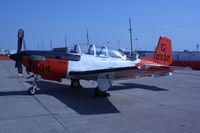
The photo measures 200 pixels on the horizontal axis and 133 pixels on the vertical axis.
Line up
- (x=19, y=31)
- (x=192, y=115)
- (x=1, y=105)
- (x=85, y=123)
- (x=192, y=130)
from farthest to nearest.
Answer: (x=19, y=31) < (x=1, y=105) < (x=192, y=115) < (x=85, y=123) < (x=192, y=130)

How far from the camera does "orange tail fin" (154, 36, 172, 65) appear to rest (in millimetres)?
12883

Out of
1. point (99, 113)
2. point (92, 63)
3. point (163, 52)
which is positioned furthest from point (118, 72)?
point (163, 52)

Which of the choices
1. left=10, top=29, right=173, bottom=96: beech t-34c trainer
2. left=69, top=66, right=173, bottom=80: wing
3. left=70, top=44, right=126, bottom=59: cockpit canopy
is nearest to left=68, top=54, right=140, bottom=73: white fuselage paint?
left=10, top=29, right=173, bottom=96: beech t-34c trainer

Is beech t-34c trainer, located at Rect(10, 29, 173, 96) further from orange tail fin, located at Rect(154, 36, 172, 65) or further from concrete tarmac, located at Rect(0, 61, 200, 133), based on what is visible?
orange tail fin, located at Rect(154, 36, 172, 65)

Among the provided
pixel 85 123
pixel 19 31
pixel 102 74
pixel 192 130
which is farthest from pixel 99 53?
pixel 192 130

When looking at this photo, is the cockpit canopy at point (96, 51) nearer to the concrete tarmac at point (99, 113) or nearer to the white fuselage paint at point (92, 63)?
the white fuselage paint at point (92, 63)

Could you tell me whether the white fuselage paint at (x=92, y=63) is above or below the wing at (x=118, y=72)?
above

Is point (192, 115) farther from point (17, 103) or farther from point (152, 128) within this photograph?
point (17, 103)

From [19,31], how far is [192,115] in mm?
7621

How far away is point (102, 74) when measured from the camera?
9125 millimetres

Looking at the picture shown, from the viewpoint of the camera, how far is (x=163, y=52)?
12.9m

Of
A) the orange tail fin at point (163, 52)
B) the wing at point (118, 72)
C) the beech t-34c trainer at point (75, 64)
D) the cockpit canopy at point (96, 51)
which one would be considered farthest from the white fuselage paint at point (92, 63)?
the orange tail fin at point (163, 52)

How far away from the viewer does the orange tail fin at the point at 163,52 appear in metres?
12.9

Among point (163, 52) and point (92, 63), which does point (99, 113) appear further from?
point (163, 52)
